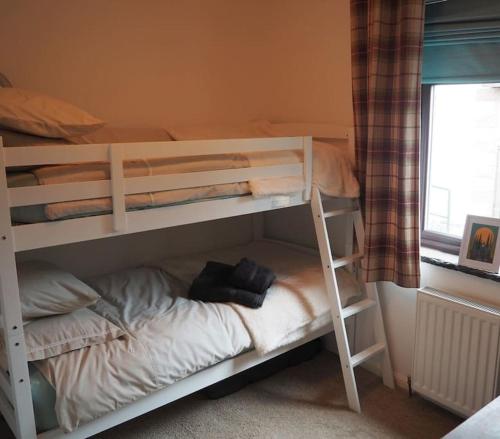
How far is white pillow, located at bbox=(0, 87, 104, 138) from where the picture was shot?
1621 mm

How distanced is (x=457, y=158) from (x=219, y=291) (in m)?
1.40

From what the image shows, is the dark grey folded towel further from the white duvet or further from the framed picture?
the framed picture

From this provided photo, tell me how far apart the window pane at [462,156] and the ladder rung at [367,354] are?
2.31 feet

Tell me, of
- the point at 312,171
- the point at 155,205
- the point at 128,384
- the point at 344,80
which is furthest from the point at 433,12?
the point at 128,384

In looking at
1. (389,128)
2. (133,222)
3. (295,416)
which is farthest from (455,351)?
(133,222)

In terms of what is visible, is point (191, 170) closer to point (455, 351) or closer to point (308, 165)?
point (308, 165)

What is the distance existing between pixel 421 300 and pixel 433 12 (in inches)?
53.6

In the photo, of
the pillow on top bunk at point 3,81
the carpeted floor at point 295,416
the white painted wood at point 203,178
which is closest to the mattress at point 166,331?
the carpeted floor at point 295,416

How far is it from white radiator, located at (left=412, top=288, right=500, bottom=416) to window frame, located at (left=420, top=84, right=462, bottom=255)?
282mm

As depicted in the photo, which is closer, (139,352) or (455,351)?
(139,352)

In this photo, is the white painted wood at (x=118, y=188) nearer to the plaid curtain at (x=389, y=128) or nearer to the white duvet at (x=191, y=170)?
the white duvet at (x=191, y=170)

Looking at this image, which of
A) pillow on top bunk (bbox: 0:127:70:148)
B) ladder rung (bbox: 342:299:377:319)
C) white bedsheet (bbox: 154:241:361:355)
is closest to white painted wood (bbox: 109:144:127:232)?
pillow on top bunk (bbox: 0:127:70:148)

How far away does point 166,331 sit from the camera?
202 cm

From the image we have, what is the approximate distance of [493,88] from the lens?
2283 millimetres
